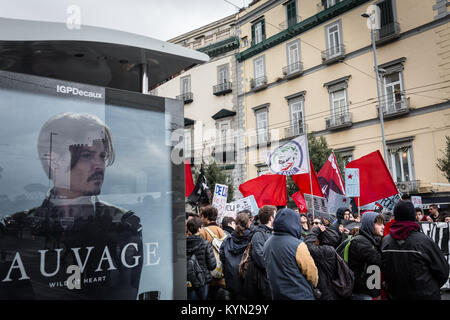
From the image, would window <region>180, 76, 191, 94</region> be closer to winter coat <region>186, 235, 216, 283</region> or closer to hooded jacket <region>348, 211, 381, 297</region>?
winter coat <region>186, 235, 216, 283</region>

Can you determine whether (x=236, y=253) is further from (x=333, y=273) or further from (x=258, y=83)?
(x=258, y=83)

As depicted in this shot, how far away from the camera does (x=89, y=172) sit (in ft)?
10.1

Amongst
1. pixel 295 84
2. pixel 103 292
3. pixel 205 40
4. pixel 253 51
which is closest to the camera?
pixel 103 292

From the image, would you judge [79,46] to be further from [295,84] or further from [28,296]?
[295,84]

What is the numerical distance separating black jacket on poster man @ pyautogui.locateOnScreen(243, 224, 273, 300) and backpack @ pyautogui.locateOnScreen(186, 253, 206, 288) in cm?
60

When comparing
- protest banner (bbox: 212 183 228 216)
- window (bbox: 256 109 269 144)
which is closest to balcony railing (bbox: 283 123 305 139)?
window (bbox: 256 109 269 144)

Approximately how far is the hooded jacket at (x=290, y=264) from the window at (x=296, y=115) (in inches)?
812

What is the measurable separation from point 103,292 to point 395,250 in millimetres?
2973

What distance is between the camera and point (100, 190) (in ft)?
10.2

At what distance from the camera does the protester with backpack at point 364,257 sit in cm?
445

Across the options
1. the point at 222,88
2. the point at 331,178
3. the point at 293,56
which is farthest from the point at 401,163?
the point at 222,88

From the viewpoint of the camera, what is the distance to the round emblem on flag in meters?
9.53

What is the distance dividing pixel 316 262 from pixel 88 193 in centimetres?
252
